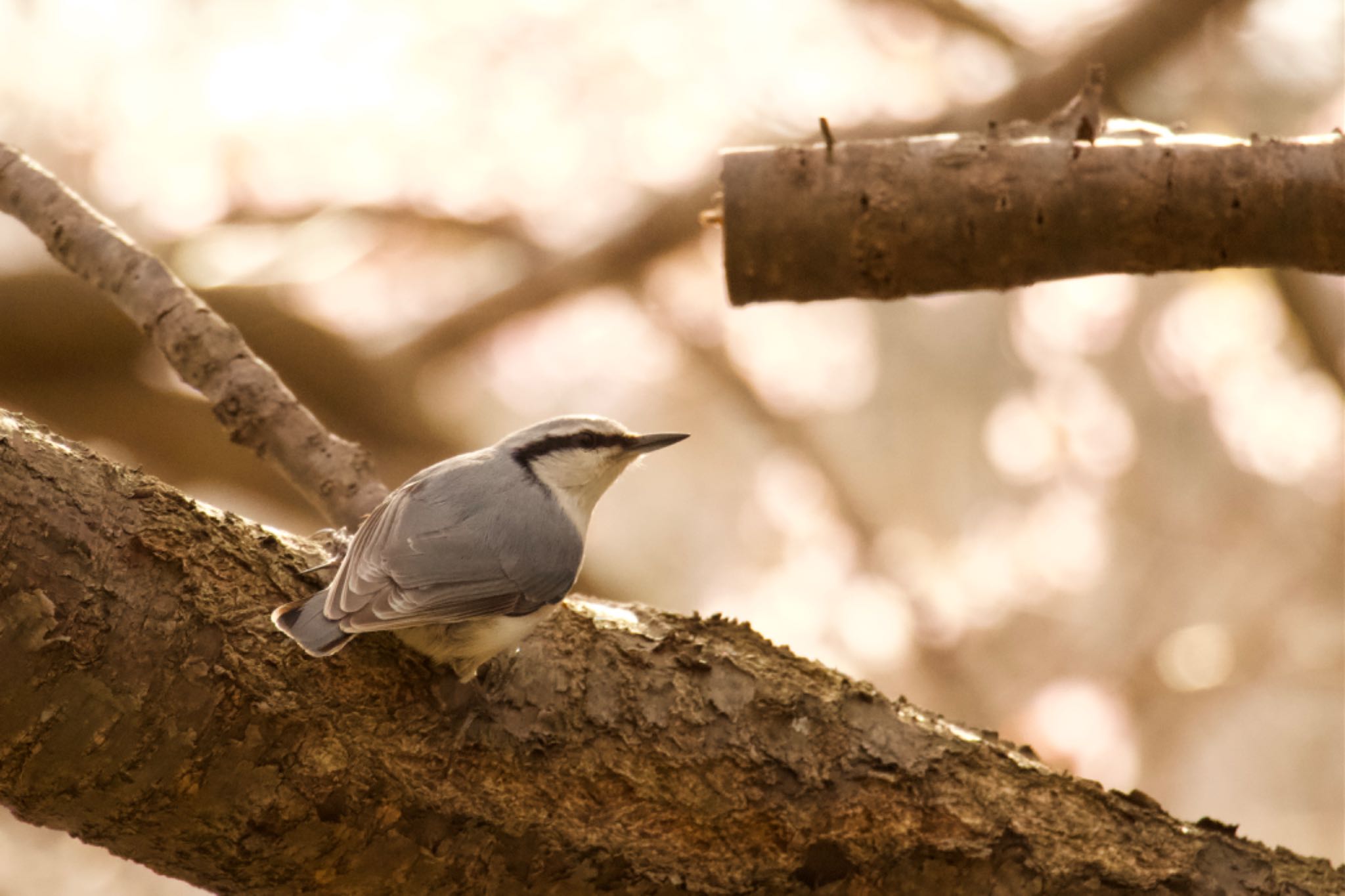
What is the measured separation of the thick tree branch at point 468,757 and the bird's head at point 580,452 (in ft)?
1.23

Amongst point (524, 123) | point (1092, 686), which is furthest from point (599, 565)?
point (1092, 686)

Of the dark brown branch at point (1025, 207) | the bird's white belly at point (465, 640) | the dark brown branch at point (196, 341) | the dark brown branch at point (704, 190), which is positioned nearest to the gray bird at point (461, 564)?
the bird's white belly at point (465, 640)

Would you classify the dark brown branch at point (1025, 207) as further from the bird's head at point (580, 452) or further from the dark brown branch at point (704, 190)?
the dark brown branch at point (704, 190)

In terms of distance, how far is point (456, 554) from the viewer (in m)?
1.82

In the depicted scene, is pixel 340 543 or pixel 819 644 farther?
pixel 819 644

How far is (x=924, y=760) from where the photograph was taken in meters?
1.81

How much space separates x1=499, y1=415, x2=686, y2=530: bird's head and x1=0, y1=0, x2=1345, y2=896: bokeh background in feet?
7.17

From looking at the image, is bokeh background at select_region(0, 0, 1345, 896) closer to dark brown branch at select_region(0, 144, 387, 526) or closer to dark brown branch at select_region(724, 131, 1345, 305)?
dark brown branch at select_region(0, 144, 387, 526)

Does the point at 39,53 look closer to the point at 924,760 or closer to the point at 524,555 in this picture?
the point at 524,555

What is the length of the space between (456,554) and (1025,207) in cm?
123

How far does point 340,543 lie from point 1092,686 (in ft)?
16.0

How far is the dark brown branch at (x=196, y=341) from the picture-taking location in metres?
2.16

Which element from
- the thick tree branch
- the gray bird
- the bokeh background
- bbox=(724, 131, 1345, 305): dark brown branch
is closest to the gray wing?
the gray bird

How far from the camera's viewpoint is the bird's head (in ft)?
7.45
